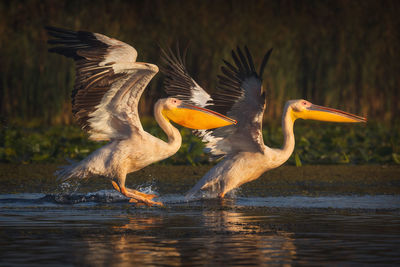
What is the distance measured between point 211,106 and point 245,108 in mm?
530

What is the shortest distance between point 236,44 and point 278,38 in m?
0.93

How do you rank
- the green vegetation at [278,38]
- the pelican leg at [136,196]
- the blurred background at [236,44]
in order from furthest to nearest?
the green vegetation at [278,38] → the blurred background at [236,44] → the pelican leg at [136,196]

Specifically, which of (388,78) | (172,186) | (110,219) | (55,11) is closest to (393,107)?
(388,78)

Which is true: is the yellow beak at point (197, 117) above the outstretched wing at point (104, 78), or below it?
below

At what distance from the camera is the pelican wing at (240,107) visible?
8.21 m

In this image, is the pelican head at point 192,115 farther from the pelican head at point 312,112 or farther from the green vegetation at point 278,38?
the green vegetation at point 278,38

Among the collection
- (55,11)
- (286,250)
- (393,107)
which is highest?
(55,11)

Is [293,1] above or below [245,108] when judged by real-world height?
above

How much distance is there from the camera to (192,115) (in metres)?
8.66

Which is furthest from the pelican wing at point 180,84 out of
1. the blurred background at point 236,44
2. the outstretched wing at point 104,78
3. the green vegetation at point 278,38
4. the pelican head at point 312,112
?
the green vegetation at point 278,38

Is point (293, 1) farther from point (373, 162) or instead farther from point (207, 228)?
point (207, 228)

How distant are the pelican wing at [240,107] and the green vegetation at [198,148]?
7.79ft

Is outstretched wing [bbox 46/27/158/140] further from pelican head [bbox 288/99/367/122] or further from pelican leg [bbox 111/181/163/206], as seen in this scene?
pelican head [bbox 288/99/367/122]

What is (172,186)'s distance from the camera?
9.43 metres
